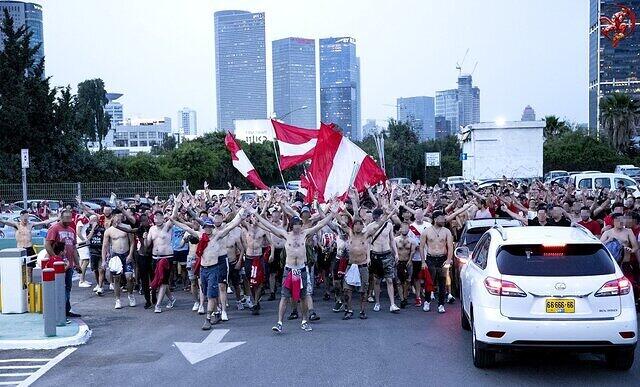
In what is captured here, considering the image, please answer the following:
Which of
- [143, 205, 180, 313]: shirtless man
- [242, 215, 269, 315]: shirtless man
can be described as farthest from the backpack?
[143, 205, 180, 313]: shirtless man

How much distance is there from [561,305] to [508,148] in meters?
28.8

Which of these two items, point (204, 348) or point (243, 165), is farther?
point (243, 165)

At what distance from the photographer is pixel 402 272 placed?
13109 mm

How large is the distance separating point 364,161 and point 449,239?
5326 mm

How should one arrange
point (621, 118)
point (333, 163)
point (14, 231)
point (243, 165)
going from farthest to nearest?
point (621, 118)
point (14, 231)
point (243, 165)
point (333, 163)

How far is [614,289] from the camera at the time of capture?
7566 mm

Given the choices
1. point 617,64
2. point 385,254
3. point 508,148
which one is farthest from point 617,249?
point 617,64

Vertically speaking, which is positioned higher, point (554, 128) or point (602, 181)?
point (554, 128)

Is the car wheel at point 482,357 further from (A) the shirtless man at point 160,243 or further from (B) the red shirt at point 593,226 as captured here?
(A) the shirtless man at point 160,243

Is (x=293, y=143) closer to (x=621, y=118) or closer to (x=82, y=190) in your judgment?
(x=82, y=190)

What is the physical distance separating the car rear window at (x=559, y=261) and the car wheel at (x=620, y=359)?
39.4 inches

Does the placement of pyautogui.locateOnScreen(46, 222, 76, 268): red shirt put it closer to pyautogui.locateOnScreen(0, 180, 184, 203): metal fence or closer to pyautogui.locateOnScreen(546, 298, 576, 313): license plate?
pyautogui.locateOnScreen(546, 298, 576, 313): license plate

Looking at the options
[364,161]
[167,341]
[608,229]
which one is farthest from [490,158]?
[167,341]

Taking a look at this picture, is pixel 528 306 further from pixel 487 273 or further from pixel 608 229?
pixel 608 229
